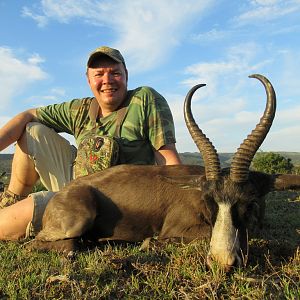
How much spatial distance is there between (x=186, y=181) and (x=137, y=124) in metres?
1.77

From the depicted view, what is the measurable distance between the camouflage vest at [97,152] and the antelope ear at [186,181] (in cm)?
136

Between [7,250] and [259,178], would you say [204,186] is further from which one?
[7,250]

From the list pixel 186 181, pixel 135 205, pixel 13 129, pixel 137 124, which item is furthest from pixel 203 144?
pixel 13 129

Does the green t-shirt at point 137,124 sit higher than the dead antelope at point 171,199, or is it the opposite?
the green t-shirt at point 137,124

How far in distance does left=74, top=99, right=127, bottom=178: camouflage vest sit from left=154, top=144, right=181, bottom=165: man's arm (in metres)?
0.70

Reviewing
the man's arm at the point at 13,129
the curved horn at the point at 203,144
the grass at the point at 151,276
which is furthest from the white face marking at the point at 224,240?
the man's arm at the point at 13,129

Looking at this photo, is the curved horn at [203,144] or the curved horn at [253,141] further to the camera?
the curved horn at [203,144]

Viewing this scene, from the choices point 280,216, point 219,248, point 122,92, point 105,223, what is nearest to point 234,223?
point 219,248

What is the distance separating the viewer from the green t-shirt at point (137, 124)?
6.78 metres

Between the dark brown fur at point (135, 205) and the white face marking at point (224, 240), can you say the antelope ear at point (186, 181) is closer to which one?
the dark brown fur at point (135, 205)

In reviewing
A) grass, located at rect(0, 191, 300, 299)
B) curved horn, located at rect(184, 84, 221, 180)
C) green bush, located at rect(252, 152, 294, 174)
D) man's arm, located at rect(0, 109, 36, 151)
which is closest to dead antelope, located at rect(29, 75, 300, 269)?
curved horn, located at rect(184, 84, 221, 180)

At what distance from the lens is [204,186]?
496cm

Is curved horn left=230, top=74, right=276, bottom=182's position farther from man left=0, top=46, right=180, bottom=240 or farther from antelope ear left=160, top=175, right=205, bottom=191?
man left=0, top=46, right=180, bottom=240

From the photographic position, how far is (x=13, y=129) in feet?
23.9
